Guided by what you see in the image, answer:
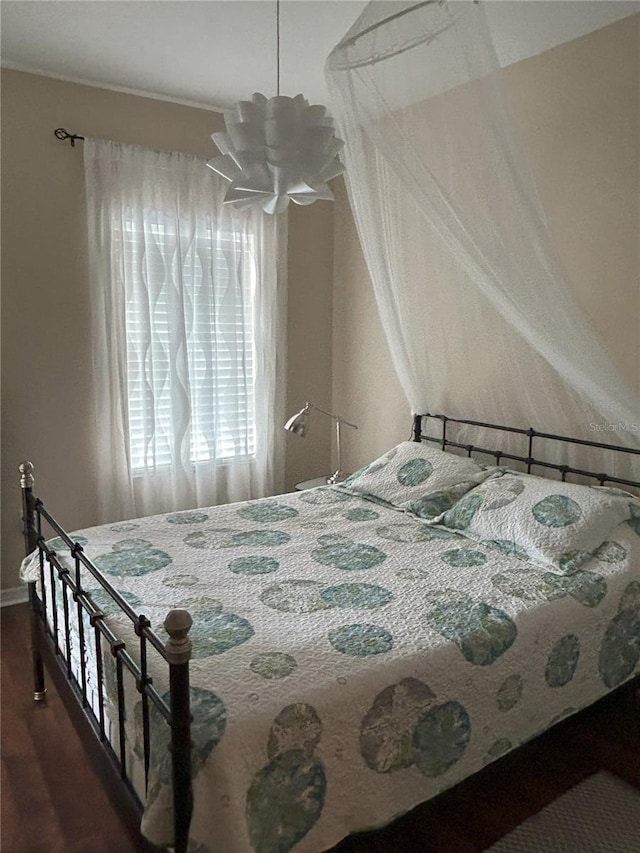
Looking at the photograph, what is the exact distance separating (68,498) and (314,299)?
204cm

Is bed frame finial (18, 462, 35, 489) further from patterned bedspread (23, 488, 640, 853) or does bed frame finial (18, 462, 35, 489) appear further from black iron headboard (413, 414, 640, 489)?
black iron headboard (413, 414, 640, 489)

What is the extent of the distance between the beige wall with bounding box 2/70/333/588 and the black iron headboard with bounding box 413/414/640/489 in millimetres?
1934

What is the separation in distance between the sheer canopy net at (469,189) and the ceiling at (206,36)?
586 mm

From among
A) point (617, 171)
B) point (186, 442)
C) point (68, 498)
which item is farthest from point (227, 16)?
point (68, 498)

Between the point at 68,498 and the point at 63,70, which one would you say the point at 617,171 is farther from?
the point at 68,498

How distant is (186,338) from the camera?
391 centimetres

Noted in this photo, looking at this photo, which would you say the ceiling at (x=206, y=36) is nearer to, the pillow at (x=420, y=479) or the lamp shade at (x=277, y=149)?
the lamp shade at (x=277, y=149)

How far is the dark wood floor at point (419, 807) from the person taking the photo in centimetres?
201

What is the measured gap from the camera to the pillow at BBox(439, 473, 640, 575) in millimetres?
2457

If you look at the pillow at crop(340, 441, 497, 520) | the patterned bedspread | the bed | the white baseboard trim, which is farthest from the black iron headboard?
the white baseboard trim

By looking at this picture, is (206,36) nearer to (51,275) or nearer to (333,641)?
(51,275)

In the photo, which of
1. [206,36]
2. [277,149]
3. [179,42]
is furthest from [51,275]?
[277,149]

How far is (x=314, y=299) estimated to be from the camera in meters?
4.51

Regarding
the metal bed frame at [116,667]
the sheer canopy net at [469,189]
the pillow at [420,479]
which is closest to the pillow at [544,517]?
the pillow at [420,479]
